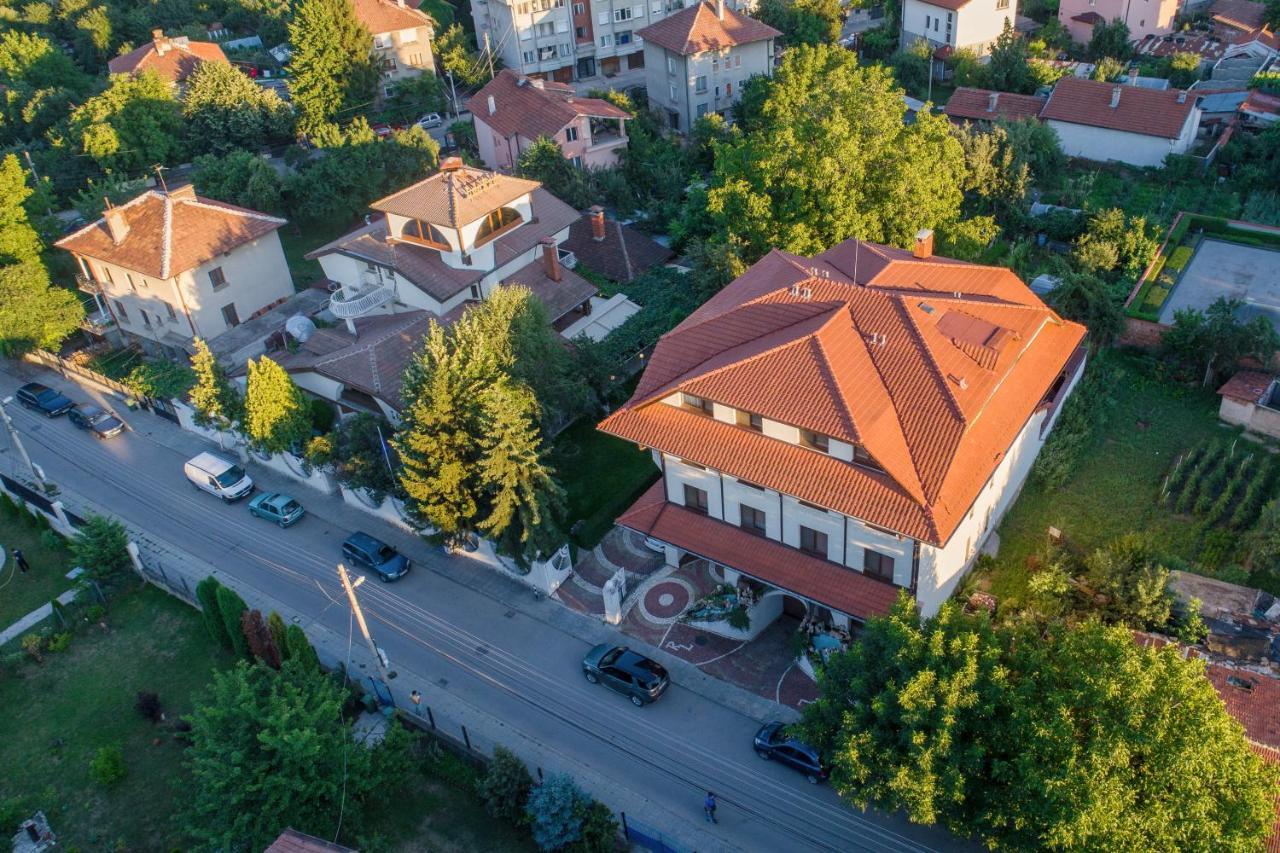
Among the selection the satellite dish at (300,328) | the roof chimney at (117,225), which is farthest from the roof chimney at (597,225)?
the roof chimney at (117,225)

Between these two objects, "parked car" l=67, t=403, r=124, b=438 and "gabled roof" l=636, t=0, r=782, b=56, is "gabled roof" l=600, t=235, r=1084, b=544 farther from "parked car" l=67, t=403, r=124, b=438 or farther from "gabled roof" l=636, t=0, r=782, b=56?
"gabled roof" l=636, t=0, r=782, b=56

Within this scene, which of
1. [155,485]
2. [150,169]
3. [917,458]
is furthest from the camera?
[150,169]

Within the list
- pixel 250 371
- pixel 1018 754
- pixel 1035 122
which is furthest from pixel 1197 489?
pixel 250 371

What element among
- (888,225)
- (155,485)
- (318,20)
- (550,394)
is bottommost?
(155,485)

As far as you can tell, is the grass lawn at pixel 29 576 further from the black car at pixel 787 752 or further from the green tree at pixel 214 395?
the black car at pixel 787 752

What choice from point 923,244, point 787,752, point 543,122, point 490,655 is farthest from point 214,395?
point 543,122

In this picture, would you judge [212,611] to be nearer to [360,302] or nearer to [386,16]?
[360,302]

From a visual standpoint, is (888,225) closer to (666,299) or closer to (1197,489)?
(666,299)
